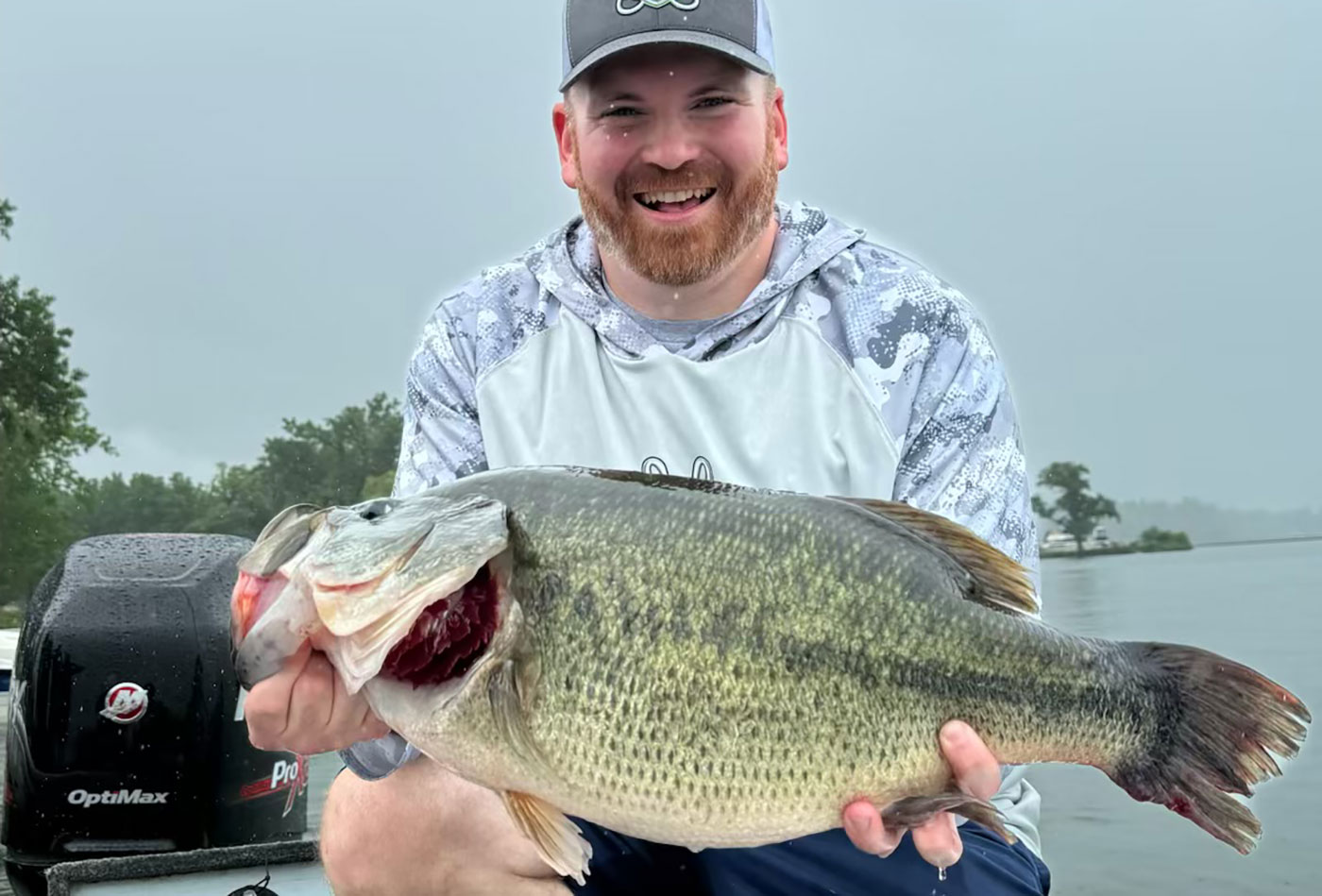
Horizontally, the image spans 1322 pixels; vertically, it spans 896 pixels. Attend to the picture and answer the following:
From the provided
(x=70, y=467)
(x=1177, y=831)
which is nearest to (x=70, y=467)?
(x=70, y=467)

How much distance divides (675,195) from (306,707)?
1954 millimetres

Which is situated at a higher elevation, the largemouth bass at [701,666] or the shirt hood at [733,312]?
the shirt hood at [733,312]

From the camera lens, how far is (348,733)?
9.07 feet

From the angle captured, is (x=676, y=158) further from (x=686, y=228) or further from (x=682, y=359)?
(x=682, y=359)

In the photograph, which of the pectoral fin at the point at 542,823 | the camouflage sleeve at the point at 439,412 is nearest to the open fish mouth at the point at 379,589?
the pectoral fin at the point at 542,823

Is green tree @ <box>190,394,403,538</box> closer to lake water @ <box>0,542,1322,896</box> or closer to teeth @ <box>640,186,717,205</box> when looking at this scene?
lake water @ <box>0,542,1322,896</box>

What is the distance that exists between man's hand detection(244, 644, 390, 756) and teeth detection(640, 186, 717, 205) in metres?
1.85

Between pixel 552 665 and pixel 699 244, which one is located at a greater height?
pixel 699 244

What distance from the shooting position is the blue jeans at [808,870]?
3125 mm

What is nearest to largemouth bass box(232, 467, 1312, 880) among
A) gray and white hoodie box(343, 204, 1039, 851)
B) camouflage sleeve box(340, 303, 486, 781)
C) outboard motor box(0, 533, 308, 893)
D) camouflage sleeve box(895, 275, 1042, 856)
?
camouflage sleeve box(895, 275, 1042, 856)

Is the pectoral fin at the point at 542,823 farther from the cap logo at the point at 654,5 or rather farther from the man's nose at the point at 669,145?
the cap logo at the point at 654,5

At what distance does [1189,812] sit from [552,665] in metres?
1.34

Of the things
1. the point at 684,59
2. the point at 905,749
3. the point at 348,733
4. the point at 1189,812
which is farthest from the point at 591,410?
the point at 1189,812

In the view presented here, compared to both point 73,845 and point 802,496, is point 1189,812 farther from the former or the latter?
point 73,845
